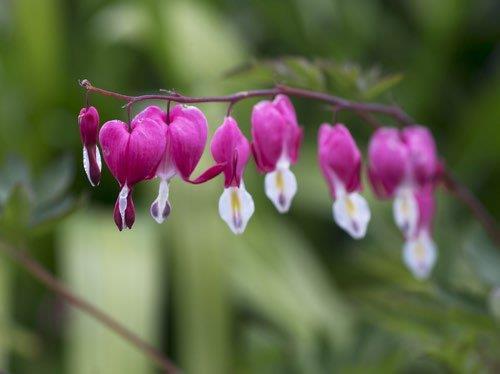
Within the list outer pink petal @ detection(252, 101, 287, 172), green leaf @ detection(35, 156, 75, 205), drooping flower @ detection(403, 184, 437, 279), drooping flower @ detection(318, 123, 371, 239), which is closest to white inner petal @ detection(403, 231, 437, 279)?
drooping flower @ detection(403, 184, 437, 279)

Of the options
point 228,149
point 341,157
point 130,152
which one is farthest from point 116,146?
point 341,157

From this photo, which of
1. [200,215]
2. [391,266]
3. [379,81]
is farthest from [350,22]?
[379,81]

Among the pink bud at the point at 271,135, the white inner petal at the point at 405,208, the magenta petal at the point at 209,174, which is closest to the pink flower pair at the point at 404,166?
the white inner petal at the point at 405,208

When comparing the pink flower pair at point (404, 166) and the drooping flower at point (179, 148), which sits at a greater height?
the drooping flower at point (179, 148)

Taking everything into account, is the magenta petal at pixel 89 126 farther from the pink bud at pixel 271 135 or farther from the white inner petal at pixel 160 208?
the pink bud at pixel 271 135

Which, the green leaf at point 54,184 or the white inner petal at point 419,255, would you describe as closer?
the white inner petal at point 419,255

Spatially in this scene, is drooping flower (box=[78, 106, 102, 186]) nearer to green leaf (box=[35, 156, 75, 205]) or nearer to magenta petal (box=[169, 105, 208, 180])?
magenta petal (box=[169, 105, 208, 180])

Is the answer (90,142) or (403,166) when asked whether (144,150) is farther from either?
(403,166)
